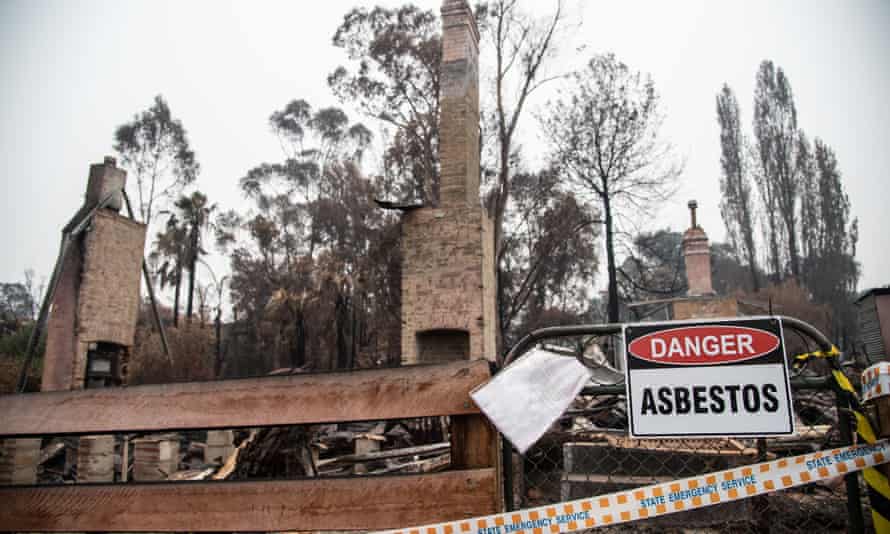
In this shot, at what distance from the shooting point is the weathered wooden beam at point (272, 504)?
6.08 feet

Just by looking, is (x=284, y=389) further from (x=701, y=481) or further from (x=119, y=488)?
(x=701, y=481)

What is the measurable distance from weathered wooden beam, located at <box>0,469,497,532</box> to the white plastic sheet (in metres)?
0.20

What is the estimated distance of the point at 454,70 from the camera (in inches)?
573

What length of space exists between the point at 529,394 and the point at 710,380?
0.71m

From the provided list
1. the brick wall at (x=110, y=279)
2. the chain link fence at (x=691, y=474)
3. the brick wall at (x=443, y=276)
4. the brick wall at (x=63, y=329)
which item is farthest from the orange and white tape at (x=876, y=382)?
the brick wall at (x=110, y=279)

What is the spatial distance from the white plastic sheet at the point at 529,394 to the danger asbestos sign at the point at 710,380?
293 millimetres

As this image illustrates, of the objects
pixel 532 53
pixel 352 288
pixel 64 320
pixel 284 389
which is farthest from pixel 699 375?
pixel 352 288

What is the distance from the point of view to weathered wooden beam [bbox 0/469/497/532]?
1.85 meters

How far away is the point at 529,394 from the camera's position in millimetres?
1926

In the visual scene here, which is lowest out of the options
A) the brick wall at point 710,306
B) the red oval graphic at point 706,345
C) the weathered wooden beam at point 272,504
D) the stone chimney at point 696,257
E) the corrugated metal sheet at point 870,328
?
the weathered wooden beam at point 272,504

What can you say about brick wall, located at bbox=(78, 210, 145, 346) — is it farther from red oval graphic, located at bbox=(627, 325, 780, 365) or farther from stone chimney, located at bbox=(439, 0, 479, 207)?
red oval graphic, located at bbox=(627, 325, 780, 365)

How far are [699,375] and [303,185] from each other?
3601 cm

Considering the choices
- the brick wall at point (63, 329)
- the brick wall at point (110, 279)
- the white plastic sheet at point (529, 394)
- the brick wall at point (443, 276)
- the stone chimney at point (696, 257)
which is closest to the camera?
the white plastic sheet at point (529, 394)

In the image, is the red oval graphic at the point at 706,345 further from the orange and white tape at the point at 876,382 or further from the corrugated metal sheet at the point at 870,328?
the corrugated metal sheet at the point at 870,328
